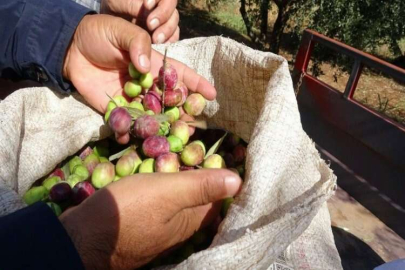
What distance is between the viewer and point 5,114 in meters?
1.32

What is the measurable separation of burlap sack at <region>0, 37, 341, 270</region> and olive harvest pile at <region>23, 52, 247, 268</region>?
0.08 m

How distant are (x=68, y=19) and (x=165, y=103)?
510 millimetres

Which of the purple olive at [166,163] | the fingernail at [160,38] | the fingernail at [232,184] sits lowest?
the purple olive at [166,163]

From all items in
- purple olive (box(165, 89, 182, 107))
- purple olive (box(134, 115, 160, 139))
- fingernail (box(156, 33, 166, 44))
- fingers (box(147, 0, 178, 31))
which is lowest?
purple olive (box(134, 115, 160, 139))

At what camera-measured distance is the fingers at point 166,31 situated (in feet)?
6.51

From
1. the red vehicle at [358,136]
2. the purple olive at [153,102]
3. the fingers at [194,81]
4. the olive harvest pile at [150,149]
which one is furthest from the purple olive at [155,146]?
the red vehicle at [358,136]

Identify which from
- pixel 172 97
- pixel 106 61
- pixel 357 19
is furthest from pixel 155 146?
pixel 357 19

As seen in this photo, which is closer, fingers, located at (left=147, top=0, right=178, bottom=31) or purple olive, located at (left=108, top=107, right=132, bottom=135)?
purple olive, located at (left=108, top=107, right=132, bottom=135)

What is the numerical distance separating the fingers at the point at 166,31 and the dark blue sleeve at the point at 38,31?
48 cm

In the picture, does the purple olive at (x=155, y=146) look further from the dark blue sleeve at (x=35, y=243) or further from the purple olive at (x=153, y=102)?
the dark blue sleeve at (x=35, y=243)

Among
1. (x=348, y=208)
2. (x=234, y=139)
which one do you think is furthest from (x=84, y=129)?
(x=348, y=208)

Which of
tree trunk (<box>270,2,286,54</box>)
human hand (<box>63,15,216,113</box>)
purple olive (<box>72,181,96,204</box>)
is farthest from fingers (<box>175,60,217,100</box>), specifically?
tree trunk (<box>270,2,286,54</box>)

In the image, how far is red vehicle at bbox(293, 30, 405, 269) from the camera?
7.75 ft

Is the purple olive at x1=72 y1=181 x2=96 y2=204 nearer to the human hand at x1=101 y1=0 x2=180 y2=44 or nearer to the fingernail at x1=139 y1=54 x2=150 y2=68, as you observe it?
the fingernail at x1=139 y1=54 x2=150 y2=68
